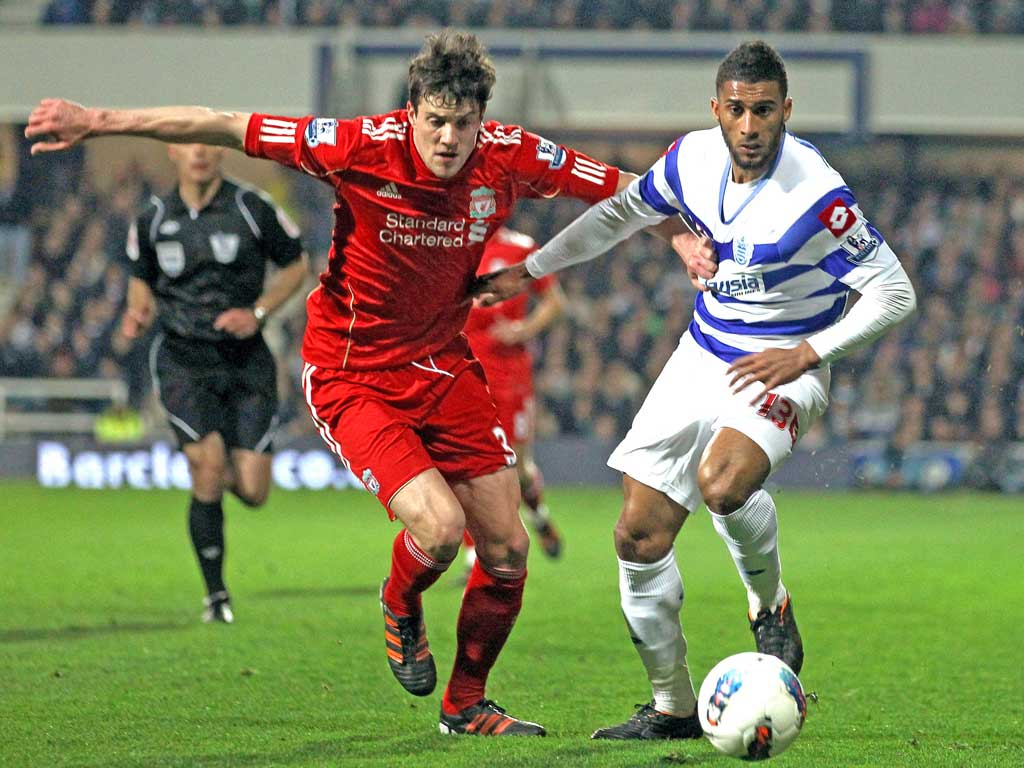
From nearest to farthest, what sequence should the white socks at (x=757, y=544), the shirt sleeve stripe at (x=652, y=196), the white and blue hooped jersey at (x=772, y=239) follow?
1. the white and blue hooped jersey at (x=772, y=239)
2. the white socks at (x=757, y=544)
3. the shirt sleeve stripe at (x=652, y=196)

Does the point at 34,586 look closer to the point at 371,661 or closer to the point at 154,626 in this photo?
the point at 154,626

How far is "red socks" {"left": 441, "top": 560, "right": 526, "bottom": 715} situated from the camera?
514cm

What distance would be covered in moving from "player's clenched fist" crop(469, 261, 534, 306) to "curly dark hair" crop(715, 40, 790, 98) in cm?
98

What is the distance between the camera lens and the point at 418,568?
16.7 feet

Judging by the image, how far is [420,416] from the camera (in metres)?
5.22

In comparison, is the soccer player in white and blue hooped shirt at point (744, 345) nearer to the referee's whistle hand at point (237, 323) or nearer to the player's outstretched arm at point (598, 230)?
the player's outstretched arm at point (598, 230)

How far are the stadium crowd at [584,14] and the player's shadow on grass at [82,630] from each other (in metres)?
16.9

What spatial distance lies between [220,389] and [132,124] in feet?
10.4

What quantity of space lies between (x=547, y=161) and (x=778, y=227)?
2.80 feet

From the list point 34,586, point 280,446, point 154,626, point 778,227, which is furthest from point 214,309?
point 280,446

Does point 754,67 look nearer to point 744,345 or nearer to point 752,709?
point 744,345

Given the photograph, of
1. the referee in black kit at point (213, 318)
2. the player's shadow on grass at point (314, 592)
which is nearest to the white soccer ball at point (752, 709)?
the referee in black kit at point (213, 318)

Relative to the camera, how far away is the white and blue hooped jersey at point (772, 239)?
4887 mm

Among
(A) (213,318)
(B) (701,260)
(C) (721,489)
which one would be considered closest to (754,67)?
(B) (701,260)
